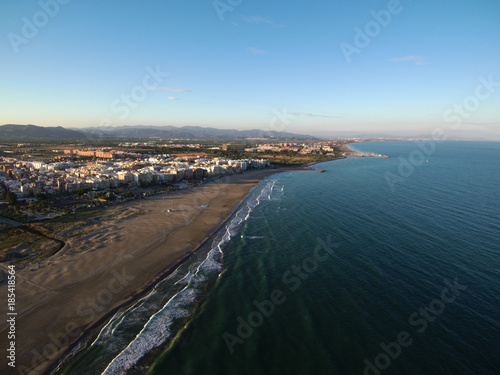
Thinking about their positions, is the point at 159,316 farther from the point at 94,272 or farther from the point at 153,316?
the point at 94,272

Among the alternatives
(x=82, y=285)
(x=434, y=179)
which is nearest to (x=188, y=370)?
(x=82, y=285)

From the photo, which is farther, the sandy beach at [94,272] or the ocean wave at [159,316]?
the sandy beach at [94,272]

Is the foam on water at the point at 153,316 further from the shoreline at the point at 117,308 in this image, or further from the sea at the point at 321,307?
the shoreline at the point at 117,308

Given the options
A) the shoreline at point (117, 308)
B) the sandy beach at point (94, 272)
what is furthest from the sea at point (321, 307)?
the sandy beach at point (94, 272)

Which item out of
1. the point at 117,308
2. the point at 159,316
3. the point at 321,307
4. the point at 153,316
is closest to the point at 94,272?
the point at 117,308

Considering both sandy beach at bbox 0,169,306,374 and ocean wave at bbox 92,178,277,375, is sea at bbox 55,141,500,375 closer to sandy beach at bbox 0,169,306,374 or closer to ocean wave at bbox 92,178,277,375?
ocean wave at bbox 92,178,277,375

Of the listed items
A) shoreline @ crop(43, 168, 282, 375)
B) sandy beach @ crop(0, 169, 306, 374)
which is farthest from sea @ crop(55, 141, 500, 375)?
sandy beach @ crop(0, 169, 306, 374)

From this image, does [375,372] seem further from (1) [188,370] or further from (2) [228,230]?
(2) [228,230]
